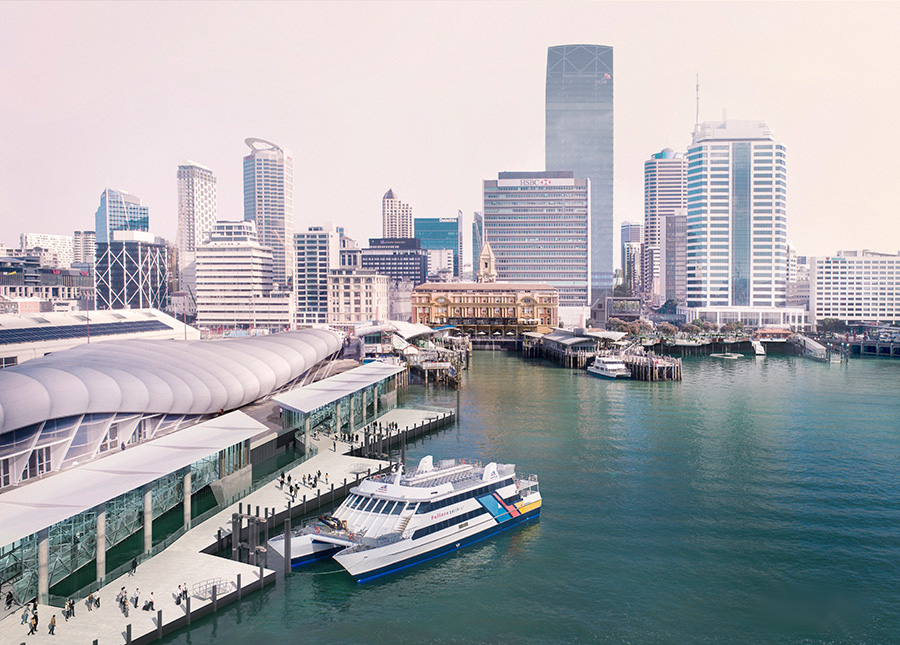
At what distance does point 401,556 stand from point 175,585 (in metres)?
11.3

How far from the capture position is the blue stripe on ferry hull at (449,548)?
3606cm

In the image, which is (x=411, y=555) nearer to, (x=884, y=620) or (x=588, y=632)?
(x=588, y=632)

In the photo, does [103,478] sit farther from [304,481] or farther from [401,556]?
[304,481]

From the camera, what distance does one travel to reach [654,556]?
3803cm

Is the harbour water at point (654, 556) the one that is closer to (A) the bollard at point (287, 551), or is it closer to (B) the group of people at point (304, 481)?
(A) the bollard at point (287, 551)

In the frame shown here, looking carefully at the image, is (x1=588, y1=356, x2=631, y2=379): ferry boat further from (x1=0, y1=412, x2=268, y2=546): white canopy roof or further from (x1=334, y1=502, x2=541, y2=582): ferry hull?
(x1=0, y1=412, x2=268, y2=546): white canopy roof

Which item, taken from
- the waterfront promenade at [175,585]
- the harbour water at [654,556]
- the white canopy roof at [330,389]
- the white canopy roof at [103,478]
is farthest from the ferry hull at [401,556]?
the white canopy roof at [330,389]

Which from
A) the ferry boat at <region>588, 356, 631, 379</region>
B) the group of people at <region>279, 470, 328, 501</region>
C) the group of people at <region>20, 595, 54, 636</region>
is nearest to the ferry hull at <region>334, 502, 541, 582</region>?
the group of people at <region>279, 470, 328, 501</region>

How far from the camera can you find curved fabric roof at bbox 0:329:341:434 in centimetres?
3972

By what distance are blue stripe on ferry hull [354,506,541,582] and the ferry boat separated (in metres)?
76.2

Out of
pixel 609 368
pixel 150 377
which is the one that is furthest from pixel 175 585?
pixel 609 368

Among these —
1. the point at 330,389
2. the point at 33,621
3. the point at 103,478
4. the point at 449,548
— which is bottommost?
the point at 449,548

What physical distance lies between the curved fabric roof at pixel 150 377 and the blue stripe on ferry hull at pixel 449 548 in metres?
20.6

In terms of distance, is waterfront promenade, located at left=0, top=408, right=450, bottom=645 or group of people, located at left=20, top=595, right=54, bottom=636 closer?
group of people, located at left=20, top=595, right=54, bottom=636
